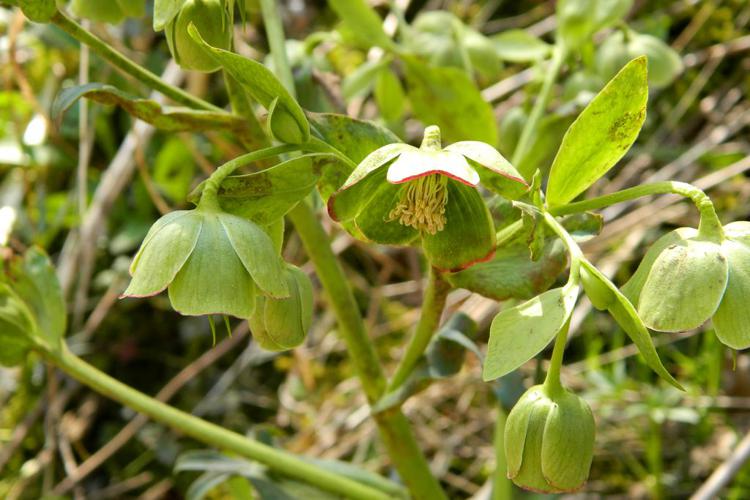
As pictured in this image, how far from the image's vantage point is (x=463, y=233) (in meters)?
0.69

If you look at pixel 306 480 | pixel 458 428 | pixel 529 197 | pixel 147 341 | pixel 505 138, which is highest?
pixel 529 197

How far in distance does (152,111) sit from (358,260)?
3.63ft

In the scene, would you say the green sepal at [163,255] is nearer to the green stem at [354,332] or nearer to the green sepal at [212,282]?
the green sepal at [212,282]

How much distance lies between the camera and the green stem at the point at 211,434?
0.94 metres

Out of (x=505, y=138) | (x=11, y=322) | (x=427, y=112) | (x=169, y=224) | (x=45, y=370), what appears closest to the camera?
(x=169, y=224)

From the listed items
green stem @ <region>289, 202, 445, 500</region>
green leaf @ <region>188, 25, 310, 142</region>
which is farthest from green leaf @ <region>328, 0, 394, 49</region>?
green leaf @ <region>188, 25, 310, 142</region>

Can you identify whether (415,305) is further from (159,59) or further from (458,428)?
(159,59)

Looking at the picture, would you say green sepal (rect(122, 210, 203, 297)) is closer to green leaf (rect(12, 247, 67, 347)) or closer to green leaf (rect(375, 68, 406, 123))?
green leaf (rect(12, 247, 67, 347))

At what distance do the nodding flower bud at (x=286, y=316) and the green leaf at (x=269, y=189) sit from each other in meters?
0.06

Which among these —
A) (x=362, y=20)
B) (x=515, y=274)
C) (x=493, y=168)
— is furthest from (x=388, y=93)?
(x=493, y=168)

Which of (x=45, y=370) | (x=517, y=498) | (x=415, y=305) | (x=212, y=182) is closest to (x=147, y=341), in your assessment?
(x=45, y=370)

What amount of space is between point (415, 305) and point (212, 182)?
1.18 metres

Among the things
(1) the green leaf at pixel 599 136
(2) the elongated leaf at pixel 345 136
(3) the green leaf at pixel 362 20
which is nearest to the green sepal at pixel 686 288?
(1) the green leaf at pixel 599 136

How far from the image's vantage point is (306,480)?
97 centimetres
